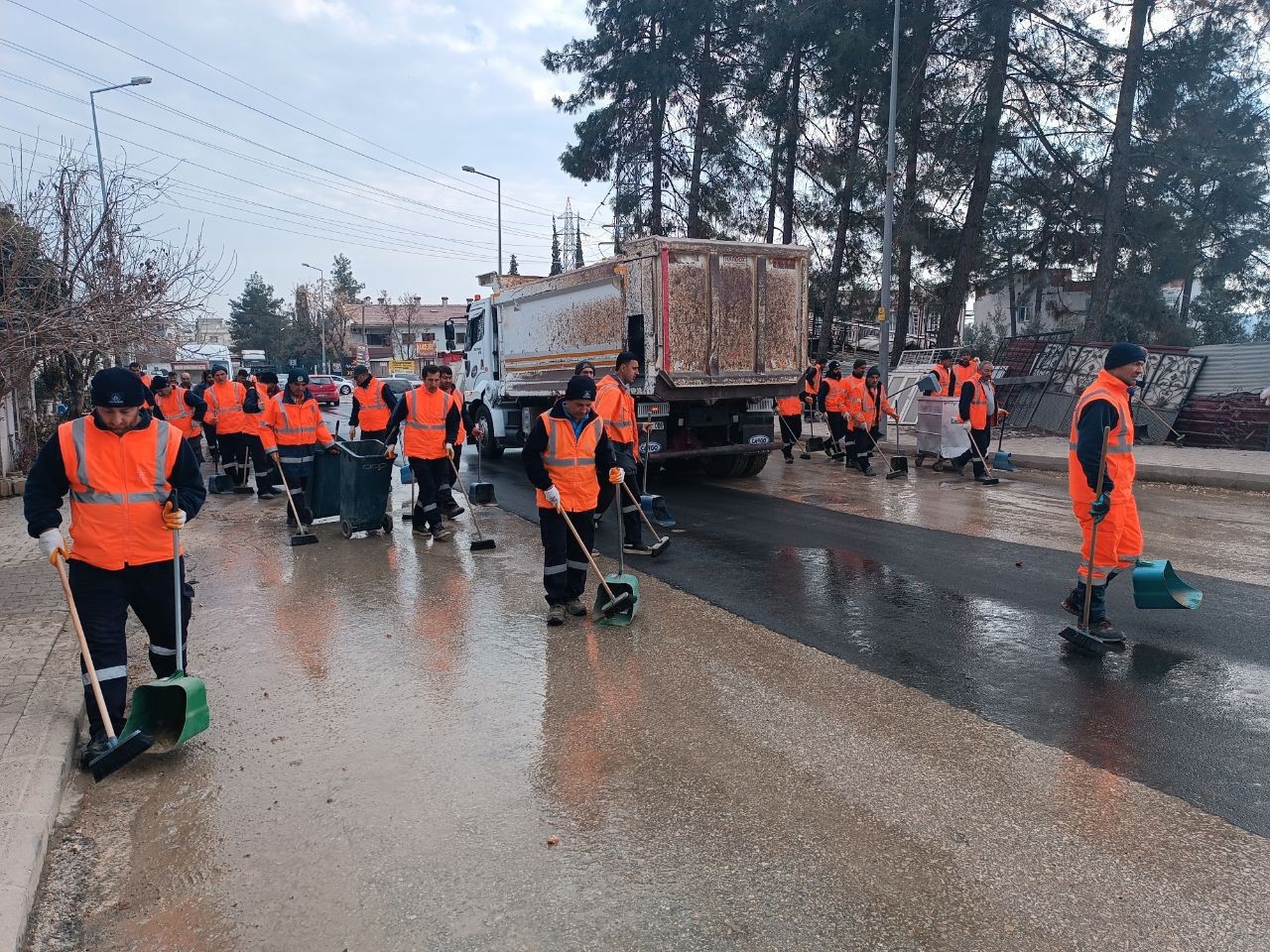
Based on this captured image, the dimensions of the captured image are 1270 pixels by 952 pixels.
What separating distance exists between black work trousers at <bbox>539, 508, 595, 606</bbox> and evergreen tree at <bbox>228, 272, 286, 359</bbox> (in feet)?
265

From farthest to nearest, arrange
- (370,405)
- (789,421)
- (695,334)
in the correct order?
(789,421) < (695,334) < (370,405)

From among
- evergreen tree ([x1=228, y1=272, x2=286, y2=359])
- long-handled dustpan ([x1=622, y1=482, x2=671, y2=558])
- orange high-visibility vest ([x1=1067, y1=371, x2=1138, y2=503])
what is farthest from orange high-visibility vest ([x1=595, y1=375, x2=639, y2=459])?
evergreen tree ([x1=228, y1=272, x2=286, y2=359])

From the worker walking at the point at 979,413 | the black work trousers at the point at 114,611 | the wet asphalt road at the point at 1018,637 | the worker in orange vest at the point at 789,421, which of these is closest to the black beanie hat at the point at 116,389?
the black work trousers at the point at 114,611

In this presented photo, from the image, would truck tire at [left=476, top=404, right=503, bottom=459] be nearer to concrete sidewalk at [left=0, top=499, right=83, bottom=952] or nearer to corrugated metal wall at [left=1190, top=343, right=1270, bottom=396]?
concrete sidewalk at [left=0, top=499, right=83, bottom=952]

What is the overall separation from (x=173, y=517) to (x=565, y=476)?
2.54 meters

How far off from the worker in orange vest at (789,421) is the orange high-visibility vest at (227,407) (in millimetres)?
7981

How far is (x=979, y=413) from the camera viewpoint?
12.3 m

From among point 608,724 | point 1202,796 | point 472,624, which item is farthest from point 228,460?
point 1202,796

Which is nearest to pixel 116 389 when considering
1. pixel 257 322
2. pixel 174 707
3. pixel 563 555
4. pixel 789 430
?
pixel 174 707

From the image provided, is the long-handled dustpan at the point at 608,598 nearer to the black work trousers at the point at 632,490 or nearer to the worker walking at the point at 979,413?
the black work trousers at the point at 632,490

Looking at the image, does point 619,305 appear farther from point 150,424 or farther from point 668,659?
point 150,424

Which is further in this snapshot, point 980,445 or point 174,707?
point 980,445

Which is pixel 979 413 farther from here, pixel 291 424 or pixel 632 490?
pixel 291 424

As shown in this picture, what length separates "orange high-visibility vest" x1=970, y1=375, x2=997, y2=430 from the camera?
12.2 meters
